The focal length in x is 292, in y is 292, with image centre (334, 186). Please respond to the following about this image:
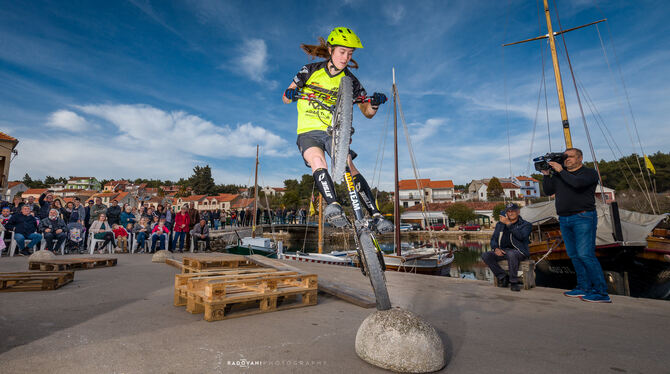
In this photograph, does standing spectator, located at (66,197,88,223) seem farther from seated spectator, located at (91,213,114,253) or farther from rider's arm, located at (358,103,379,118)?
rider's arm, located at (358,103,379,118)

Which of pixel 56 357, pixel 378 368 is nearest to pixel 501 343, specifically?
pixel 378 368

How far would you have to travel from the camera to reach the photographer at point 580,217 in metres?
4.38

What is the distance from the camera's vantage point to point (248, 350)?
2.40 meters

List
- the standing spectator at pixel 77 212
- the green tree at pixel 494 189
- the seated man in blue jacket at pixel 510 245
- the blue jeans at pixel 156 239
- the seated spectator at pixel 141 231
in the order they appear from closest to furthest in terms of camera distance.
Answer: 1. the seated man in blue jacket at pixel 510 245
2. the standing spectator at pixel 77 212
3. the blue jeans at pixel 156 239
4. the seated spectator at pixel 141 231
5. the green tree at pixel 494 189

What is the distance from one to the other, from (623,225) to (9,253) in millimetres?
18889

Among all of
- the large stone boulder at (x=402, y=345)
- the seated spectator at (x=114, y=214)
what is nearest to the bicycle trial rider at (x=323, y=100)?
the large stone boulder at (x=402, y=345)

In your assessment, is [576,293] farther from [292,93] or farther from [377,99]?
[292,93]

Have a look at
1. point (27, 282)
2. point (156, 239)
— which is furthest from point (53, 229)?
point (27, 282)

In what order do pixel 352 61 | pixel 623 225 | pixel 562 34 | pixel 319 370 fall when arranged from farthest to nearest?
1. pixel 562 34
2. pixel 623 225
3. pixel 352 61
4. pixel 319 370

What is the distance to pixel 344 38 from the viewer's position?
307cm

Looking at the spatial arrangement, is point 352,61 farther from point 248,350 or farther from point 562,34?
point 562,34

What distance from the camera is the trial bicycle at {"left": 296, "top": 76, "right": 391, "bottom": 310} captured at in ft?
8.71

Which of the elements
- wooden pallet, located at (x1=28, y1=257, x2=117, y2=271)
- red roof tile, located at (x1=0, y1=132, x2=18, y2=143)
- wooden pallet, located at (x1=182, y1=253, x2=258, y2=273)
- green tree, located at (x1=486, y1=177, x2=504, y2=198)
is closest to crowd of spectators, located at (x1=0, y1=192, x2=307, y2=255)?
wooden pallet, located at (x1=28, y1=257, x2=117, y2=271)

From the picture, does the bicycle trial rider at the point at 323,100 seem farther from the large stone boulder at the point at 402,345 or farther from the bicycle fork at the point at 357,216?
the large stone boulder at the point at 402,345
